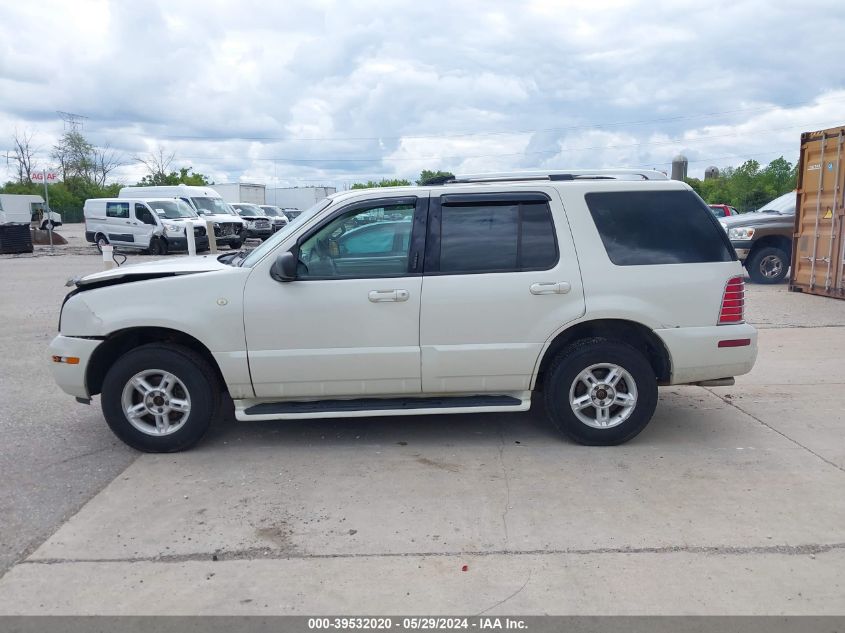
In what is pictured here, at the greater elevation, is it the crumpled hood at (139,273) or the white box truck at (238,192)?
the white box truck at (238,192)

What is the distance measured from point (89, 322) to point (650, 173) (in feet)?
13.8

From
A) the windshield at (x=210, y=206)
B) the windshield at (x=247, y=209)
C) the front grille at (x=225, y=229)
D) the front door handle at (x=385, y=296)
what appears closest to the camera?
the front door handle at (x=385, y=296)

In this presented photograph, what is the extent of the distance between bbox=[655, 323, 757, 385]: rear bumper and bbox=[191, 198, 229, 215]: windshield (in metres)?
26.4

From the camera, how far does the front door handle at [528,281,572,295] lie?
5020 millimetres

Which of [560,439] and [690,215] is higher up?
[690,215]

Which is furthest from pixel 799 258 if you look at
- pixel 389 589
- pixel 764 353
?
pixel 389 589

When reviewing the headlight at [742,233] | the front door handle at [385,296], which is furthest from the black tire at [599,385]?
the headlight at [742,233]

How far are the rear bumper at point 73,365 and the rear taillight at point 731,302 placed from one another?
439cm

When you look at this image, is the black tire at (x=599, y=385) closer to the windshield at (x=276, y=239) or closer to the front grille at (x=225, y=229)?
the windshield at (x=276, y=239)

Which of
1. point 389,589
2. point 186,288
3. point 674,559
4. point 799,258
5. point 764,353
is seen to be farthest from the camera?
point 799,258

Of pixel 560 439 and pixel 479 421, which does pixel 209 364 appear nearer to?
pixel 479 421

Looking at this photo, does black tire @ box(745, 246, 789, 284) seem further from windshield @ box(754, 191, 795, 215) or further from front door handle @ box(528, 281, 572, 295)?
front door handle @ box(528, 281, 572, 295)

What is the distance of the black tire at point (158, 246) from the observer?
2511cm
